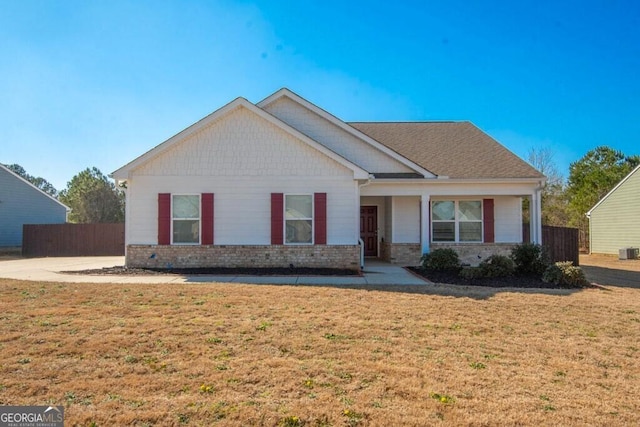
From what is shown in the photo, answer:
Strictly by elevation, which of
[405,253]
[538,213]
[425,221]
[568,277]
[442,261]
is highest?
[538,213]

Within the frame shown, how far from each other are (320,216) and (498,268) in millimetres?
5561

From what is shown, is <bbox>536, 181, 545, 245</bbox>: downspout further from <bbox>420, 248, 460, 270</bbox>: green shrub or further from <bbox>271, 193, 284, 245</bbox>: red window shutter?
<bbox>271, 193, 284, 245</bbox>: red window shutter

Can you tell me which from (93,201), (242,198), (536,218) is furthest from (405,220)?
(93,201)

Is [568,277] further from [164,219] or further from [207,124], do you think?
[164,219]

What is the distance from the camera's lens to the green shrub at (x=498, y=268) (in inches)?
450

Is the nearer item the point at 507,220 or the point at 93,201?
the point at 507,220

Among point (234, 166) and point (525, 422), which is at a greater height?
point (234, 166)

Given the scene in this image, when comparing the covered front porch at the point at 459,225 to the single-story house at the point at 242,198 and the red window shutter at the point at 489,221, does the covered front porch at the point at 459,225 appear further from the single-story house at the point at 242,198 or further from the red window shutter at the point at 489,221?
the single-story house at the point at 242,198

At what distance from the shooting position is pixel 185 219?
1316 centimetres

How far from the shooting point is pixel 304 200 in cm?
1319

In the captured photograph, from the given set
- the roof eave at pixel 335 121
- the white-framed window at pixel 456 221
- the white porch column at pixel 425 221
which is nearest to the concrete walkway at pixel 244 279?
the white porch column at pixel 425 221

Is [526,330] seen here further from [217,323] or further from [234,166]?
[234,166]

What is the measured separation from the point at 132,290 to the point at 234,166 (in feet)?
17.8

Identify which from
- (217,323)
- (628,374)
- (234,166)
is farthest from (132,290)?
(628,374)
